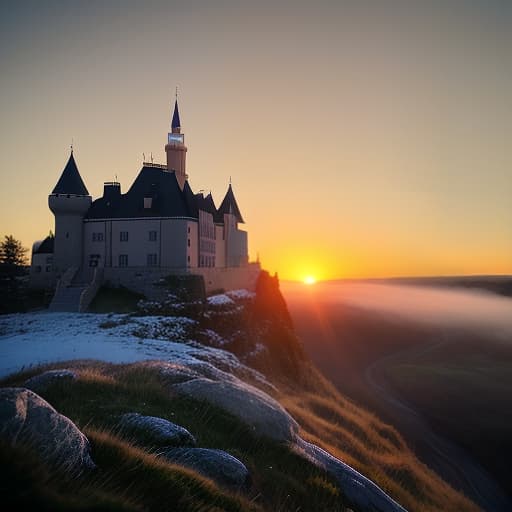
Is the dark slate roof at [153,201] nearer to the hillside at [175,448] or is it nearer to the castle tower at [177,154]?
the castle tower at [177,154]

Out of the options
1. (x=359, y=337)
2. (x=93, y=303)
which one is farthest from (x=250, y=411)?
(x=359, y=337)

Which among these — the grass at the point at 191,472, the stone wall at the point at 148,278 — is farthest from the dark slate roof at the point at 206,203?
the grass at the point at 191,472

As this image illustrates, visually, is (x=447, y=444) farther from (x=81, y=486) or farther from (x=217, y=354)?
(x=81, y=486)

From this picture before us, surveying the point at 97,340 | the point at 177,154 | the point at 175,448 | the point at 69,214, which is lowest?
the point at 97,340

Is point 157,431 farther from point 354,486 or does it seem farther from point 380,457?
point 380,457

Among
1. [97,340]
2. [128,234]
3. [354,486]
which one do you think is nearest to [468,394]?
[97,340]

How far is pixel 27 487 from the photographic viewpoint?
548cm

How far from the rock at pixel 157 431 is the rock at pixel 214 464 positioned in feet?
1.68

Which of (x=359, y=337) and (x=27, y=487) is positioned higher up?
(x=27, y=487)

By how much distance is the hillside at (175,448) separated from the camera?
6.81 metres

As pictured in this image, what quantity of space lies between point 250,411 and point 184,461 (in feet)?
18.9

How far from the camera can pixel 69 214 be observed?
52.6 m

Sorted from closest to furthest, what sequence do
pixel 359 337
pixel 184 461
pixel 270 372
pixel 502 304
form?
1. pixel 184 461
2. pixel 270 372
3. pixel 359 337
4. pixel 502 304

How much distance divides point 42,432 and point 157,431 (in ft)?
11.8
